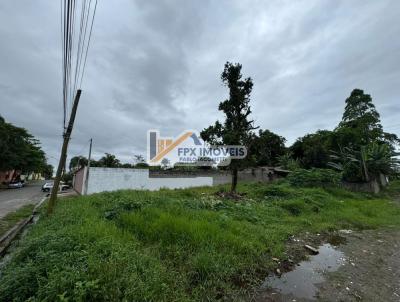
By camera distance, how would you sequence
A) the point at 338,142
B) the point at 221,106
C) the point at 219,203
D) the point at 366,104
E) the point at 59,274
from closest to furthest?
the point at 59,274, the point at 219,203, the point at 221,106, the point at 338,142, the point at 366,104

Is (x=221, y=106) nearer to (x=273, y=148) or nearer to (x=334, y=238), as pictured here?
(x=334, y=238)

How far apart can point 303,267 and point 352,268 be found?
0.85m

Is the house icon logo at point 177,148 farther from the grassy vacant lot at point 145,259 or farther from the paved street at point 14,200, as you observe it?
the grassy vacant lot at point 145,259

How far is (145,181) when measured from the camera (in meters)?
15.8

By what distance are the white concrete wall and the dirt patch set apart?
12.2 meters

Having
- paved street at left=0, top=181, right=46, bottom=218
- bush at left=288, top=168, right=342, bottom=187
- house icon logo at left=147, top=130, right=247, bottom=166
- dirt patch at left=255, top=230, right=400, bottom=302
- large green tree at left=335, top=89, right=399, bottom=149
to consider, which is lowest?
dirt patch at left=255, top=230, right=400, bottom=302

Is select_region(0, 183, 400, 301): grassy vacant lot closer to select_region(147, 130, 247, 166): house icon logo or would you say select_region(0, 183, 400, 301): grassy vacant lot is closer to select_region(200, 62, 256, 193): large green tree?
select_region(200, 62, 256, 193): large green tree

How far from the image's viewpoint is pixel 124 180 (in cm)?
1498

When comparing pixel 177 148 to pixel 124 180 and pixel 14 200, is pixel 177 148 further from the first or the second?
pixel 14 200

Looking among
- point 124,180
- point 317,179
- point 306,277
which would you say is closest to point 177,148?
point 124,180

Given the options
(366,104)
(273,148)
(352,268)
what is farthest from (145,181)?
(366,104)

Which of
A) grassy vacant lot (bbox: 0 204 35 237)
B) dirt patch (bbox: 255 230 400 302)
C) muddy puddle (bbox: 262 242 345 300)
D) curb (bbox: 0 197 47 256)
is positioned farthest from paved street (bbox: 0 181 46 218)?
dirt patch (bbox: 255 230 400 302)

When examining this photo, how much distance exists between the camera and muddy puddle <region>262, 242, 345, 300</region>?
296 centimetres

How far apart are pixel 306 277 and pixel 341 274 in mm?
644
